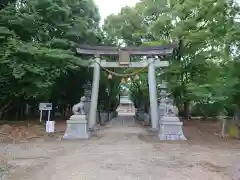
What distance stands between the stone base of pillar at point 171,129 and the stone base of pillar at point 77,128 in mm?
3611

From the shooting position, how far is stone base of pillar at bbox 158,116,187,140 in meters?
14.1

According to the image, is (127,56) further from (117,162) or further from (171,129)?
(117,162)

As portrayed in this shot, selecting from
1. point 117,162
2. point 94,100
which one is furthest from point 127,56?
point 117,162

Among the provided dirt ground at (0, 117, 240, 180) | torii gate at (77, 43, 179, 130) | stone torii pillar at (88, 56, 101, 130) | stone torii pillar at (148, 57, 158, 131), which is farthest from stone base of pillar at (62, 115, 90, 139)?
stone torii pillar at (148, 57, 158, 131)

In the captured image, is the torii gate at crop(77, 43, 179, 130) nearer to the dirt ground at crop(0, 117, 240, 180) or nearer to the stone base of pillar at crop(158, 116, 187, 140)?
the stone base of pillar at crop(158, 116, 187, 140)

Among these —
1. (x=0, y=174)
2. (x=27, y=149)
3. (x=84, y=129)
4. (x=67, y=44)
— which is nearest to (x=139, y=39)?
(x=67, y=44)

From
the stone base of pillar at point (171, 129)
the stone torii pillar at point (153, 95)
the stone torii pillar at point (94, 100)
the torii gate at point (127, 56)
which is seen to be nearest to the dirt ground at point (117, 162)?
the stone base of pillar at point (171, 129)

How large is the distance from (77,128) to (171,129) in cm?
440

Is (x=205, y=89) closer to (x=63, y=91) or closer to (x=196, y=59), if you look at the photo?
(x=196, y=59)

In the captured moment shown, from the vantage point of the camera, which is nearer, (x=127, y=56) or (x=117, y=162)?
(x=117, y=162)

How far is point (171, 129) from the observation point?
1416cm

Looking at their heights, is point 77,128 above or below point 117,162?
above

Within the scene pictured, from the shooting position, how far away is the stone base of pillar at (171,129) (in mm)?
14062

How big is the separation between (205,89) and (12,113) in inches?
559
